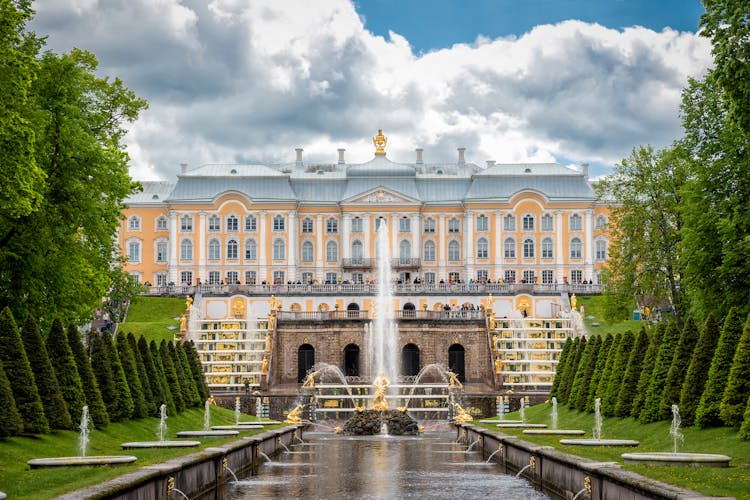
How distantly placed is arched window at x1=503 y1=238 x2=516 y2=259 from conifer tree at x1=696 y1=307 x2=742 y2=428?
6515 cm

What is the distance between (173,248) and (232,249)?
15.8ft

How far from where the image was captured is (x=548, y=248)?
3403 inches

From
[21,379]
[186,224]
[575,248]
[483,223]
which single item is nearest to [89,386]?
[21,379]

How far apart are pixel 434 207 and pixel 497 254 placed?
6599 millimetres

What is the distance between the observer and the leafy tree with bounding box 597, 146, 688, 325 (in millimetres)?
43938

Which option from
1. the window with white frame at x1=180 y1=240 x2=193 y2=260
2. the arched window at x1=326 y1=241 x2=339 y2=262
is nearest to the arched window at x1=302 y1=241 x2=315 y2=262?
the arched window at x1=326 y1=241 x2=339 y2=262

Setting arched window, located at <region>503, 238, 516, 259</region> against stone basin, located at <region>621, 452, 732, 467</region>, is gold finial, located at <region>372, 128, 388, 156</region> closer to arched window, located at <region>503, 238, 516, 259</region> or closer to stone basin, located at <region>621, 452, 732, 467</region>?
arched window, located at <region>503, 238, 516, 259</region>

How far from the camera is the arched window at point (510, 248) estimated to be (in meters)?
86.6

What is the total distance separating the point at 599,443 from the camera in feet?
64.1

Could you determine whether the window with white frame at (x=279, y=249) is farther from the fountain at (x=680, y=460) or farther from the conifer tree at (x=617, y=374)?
the fountain at (x=680, y=460)

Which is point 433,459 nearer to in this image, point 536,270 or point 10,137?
point 10,137

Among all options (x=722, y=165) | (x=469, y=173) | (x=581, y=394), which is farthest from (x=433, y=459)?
(x=469, y=173)

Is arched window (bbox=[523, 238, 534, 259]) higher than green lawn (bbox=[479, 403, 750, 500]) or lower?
higher

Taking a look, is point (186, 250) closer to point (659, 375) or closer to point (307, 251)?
point (307, 251)
